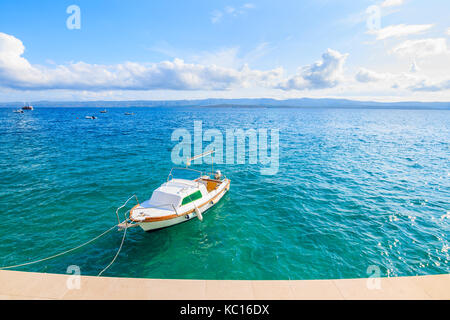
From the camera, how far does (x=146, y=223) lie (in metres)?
13.2

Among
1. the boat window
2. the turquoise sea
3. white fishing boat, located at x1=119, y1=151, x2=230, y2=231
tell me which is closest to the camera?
A: the turquoise sea

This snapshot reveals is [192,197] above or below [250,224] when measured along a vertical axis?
above

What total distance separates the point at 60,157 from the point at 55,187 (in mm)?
13665

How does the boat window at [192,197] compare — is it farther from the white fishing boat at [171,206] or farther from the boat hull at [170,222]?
the boat hull at [170,222]

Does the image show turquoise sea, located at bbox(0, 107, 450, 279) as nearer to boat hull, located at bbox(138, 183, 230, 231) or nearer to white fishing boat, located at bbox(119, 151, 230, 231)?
boat hull, located at bbox(138, 183, 230, 231)

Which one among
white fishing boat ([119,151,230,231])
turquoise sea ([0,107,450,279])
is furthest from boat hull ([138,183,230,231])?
turquoise sea ([0,107,450,279])

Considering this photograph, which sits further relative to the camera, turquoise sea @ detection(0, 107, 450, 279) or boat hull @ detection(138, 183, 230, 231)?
boat hull @ detection(138, 183, 230, 231)

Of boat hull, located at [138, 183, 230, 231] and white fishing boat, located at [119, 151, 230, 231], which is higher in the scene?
white fishing boat, located at [119, 151, 230, 231]

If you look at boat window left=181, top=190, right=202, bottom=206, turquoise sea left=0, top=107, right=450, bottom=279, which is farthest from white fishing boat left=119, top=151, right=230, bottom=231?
turquoise sea left=0, top=107, right=450, bottom=279

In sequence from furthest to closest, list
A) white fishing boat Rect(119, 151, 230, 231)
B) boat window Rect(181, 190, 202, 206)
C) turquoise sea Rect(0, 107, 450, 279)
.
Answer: boat window Rect(181, 190, 202, 206), white fishing boat Rect(119, 151, 230, 231), turquoise sea Rect(0, 107, 450, 279)

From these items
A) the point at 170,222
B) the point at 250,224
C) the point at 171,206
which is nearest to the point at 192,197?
the point at 171,206

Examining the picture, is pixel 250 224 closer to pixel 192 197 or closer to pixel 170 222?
pixel 192 197
